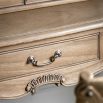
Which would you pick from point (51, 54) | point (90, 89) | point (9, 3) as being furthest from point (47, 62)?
point (90, 89)

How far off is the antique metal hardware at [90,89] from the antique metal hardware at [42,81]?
0.56m

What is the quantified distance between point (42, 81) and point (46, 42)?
0.44 ft

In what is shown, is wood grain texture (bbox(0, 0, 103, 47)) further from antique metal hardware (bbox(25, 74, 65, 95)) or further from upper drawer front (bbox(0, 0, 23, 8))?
antique metal hardware (bbox(25, 74, 65, 95))

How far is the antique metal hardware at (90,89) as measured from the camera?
53cm

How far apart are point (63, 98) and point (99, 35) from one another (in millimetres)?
647

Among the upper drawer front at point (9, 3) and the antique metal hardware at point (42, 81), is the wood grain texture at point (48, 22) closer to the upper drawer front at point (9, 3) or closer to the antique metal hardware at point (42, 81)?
the upper drawer front at point (9, 3)

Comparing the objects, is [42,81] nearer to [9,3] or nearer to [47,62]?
[47,62]

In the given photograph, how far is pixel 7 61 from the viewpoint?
105 centimetres

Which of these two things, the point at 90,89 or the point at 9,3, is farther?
the point at 9,3

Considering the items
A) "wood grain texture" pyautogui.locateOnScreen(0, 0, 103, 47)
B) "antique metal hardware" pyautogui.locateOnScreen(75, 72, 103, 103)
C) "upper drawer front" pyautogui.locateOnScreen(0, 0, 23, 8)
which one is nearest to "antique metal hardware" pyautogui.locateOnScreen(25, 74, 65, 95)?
"wood grain texture" pyautogui.locateOnScreen(0, 0, 103, 47)

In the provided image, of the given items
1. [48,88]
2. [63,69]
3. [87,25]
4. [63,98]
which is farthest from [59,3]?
[63,98]

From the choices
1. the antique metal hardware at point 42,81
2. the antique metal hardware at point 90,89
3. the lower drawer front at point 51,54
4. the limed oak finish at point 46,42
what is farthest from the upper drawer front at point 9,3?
the antique metal hardware at point 90,89

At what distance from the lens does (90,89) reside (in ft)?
1.77

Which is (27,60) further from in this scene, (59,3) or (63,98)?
(63,98)
